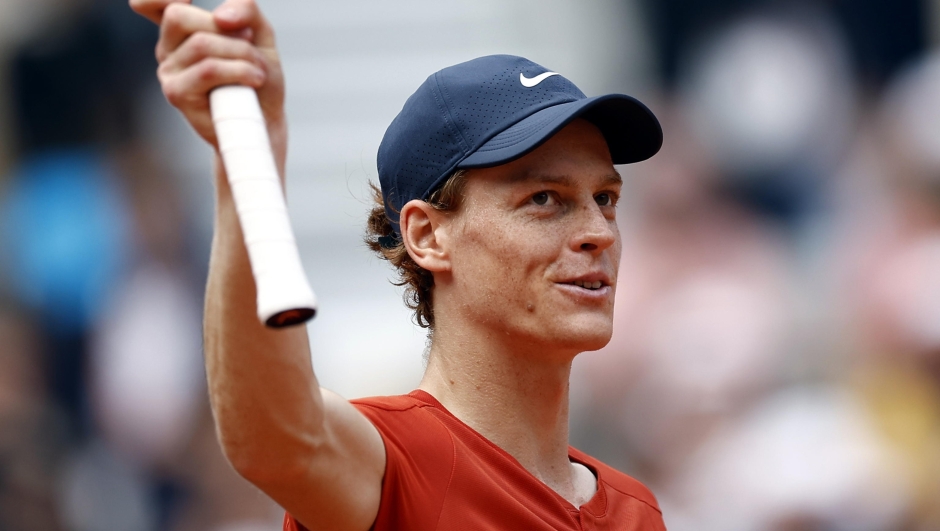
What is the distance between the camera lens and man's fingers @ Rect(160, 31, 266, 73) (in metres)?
1.69

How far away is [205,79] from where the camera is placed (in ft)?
5.54

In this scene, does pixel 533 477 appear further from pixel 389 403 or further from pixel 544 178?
pixel 544 178

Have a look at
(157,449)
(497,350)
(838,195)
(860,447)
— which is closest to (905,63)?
(838,195)

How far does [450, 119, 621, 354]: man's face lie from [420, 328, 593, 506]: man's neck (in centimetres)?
5

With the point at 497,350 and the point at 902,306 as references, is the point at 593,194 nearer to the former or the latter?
the point at 497,350

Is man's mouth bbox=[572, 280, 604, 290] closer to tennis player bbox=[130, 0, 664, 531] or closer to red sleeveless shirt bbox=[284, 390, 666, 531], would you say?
tennis player bbox=[130, 0, 664, 531]

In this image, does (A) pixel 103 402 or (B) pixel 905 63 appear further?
(B) pixel 905 63

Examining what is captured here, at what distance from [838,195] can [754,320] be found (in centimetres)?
115

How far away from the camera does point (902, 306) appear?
5695mm

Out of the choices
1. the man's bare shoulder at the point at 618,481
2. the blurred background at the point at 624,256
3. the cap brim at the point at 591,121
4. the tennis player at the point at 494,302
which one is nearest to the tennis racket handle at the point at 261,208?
the tennis player at the point at 494,302

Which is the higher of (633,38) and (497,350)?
(633,38)

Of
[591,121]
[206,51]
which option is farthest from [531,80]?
[206,51]

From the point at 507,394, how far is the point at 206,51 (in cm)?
114

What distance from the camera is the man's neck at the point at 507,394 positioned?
2.54 meters
